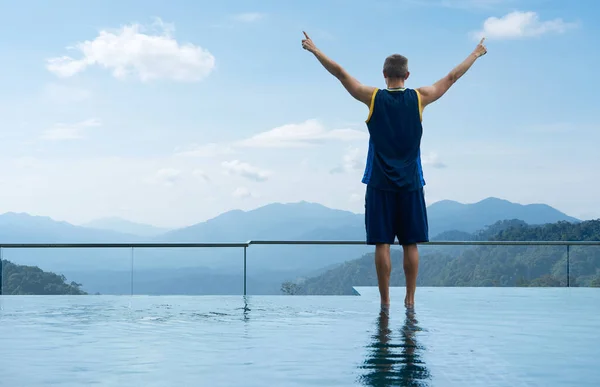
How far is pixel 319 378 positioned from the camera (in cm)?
237

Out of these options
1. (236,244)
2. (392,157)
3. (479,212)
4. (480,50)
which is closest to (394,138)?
(392,157)

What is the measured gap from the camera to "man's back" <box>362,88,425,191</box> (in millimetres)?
4668

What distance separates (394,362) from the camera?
263 centimetres

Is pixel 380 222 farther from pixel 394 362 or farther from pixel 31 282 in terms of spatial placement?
pixel 31 282

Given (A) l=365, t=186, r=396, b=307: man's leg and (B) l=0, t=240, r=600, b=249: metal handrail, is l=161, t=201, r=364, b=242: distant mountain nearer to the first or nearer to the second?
(B) l=0, t=240, r=600, b=249: metal handrail

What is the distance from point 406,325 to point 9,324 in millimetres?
1932

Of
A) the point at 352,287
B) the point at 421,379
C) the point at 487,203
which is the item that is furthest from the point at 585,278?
the point at 487,203

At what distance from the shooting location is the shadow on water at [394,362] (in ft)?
7.54

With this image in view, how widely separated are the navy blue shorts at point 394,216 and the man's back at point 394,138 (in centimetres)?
5

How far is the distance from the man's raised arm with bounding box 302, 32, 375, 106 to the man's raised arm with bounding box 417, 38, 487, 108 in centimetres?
31

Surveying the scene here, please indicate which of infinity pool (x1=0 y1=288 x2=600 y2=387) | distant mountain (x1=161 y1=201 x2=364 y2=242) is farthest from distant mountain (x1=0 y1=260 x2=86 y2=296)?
distant mountain (x1=161 y1=201 x2=364 y2=242)

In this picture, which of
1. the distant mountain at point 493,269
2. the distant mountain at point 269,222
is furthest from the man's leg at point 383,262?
the distant mountain at point 269,222

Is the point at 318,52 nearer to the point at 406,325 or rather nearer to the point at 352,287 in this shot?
the point at 406,325

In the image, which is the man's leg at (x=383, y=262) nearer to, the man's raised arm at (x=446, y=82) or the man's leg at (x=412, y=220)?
the man's leg at (x=412, y=220)
